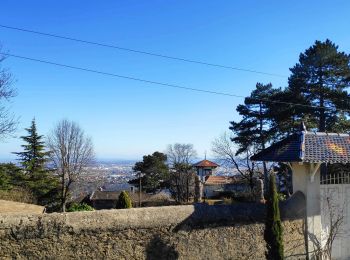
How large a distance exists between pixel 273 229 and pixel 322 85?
22921 millimetres

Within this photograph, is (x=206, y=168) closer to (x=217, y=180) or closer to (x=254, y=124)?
(x=217, y=180)

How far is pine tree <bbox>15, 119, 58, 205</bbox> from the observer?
122 ft

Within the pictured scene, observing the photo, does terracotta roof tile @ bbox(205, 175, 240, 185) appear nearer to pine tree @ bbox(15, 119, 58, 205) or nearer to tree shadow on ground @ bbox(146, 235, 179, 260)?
pine tree @ bbox(15, 119, 58, 205)

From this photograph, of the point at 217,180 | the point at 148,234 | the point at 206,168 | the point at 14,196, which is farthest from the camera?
the point at 206,168

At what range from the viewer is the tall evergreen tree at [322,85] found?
98.1ft

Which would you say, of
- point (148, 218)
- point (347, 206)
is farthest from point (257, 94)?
point (148, 218)

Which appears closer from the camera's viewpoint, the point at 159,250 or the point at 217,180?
the point at 159,250

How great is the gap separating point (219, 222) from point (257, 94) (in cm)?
2961

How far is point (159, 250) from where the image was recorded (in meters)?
9.06

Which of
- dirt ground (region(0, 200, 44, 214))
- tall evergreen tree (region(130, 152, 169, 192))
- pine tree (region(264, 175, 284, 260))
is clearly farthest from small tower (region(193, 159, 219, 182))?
pine tree (region(264, 175, 284, 260))

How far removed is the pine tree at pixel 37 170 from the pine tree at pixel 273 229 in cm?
2974

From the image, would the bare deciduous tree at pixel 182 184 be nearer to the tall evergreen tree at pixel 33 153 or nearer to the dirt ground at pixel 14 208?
the tall evergreen tree at pixel 33 153

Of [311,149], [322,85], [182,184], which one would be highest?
[322,85]

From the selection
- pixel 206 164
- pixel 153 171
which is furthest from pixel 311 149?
pixel 206 164
